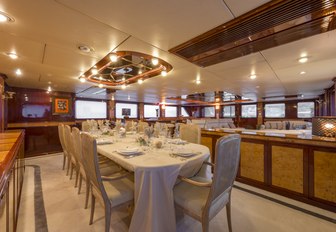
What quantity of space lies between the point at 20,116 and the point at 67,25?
598 centimetres

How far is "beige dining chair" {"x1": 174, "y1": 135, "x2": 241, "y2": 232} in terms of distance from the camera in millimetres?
1266

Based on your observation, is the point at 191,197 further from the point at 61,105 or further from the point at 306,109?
the point at 306,109

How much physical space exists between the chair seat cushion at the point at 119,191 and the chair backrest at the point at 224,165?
80 centimetres

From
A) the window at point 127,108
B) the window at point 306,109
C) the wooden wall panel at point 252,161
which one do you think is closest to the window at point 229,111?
the window at point 306,109

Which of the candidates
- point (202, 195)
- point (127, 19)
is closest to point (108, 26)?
point (127, 19)

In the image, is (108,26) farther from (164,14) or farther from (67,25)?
(164,14)

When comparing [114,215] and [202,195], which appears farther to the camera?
[114,215]

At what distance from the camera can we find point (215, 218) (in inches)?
74.7

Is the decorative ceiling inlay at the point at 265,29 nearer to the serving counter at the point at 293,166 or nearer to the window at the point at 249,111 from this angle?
the serving counter at the point at 293,166

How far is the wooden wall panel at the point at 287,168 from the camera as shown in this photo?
2.27 meters

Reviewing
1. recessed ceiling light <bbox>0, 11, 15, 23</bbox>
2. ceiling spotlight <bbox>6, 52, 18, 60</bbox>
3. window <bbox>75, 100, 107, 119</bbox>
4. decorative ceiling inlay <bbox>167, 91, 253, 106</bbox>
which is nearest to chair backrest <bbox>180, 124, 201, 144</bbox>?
recessed ceiling light <bbox>0, 11, 15, 23</bbox>

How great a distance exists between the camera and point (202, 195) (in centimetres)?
148

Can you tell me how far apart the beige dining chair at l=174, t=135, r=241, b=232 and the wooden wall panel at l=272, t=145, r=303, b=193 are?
1.41m

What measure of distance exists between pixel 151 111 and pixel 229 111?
681 cm
